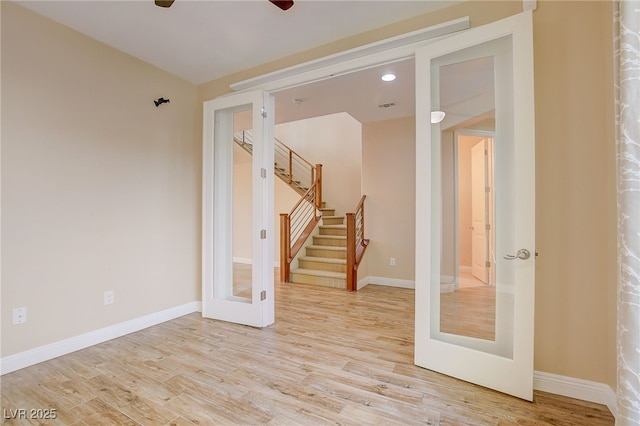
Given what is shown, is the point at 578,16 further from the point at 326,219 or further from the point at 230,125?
the point at 326,219

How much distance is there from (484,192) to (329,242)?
3.20 m

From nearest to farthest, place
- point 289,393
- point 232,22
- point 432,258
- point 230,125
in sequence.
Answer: point 289,393 < point 432,258 < point 232,22 < point 230,125

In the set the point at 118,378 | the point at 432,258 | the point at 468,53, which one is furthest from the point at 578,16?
the point at 118,378

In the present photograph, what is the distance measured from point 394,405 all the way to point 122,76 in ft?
11.8

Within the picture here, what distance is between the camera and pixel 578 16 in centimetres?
177

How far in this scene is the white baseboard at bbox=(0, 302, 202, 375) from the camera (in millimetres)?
2078

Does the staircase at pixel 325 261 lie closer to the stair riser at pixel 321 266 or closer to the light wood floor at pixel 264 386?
the stair riser at pixel 321 266

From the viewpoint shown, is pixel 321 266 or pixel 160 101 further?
pixel 321 266

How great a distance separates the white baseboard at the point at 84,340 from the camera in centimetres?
208

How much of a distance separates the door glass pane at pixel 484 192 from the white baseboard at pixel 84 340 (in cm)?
273

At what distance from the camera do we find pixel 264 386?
1.88 m

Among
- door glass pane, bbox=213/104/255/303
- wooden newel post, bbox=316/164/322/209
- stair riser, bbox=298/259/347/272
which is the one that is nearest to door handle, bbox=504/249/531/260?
door glass pane, bbox=213/104/255/303

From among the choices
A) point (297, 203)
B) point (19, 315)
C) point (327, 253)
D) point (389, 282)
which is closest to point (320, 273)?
point (327, 253)

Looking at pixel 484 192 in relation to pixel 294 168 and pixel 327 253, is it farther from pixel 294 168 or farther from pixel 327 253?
pixel 294 168
